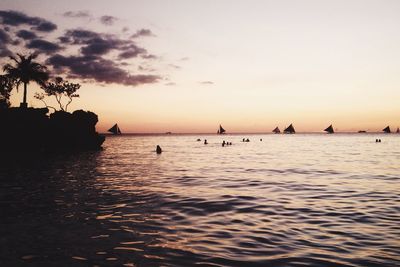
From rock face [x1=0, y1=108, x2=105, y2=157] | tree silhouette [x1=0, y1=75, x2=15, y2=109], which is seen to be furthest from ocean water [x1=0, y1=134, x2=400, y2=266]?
tree silhouette [x1=0, y1=75, x2=15, y2=109]

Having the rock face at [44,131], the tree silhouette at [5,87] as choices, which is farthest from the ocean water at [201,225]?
the tree silhouette at [5,87]

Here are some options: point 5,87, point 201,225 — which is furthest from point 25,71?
point 201,225

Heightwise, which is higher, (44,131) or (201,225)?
(44,131)

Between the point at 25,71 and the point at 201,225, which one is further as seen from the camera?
the point at 25,71

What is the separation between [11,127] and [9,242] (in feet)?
158

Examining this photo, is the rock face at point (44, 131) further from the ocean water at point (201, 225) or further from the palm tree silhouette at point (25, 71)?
the ocean water at point (201, 225)

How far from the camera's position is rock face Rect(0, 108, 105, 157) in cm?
5006

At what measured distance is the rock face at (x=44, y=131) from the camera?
164 ft

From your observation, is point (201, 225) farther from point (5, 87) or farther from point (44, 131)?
point (5, 87)

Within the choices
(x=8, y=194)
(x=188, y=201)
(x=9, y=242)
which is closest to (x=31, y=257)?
(x=9, y=242)

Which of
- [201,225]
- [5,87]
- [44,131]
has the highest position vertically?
[5,87]

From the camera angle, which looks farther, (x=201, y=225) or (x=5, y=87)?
(x=5, y=87)

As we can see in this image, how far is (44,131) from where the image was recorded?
184 feet

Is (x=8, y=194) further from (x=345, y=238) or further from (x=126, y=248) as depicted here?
(x=345, y=238)
